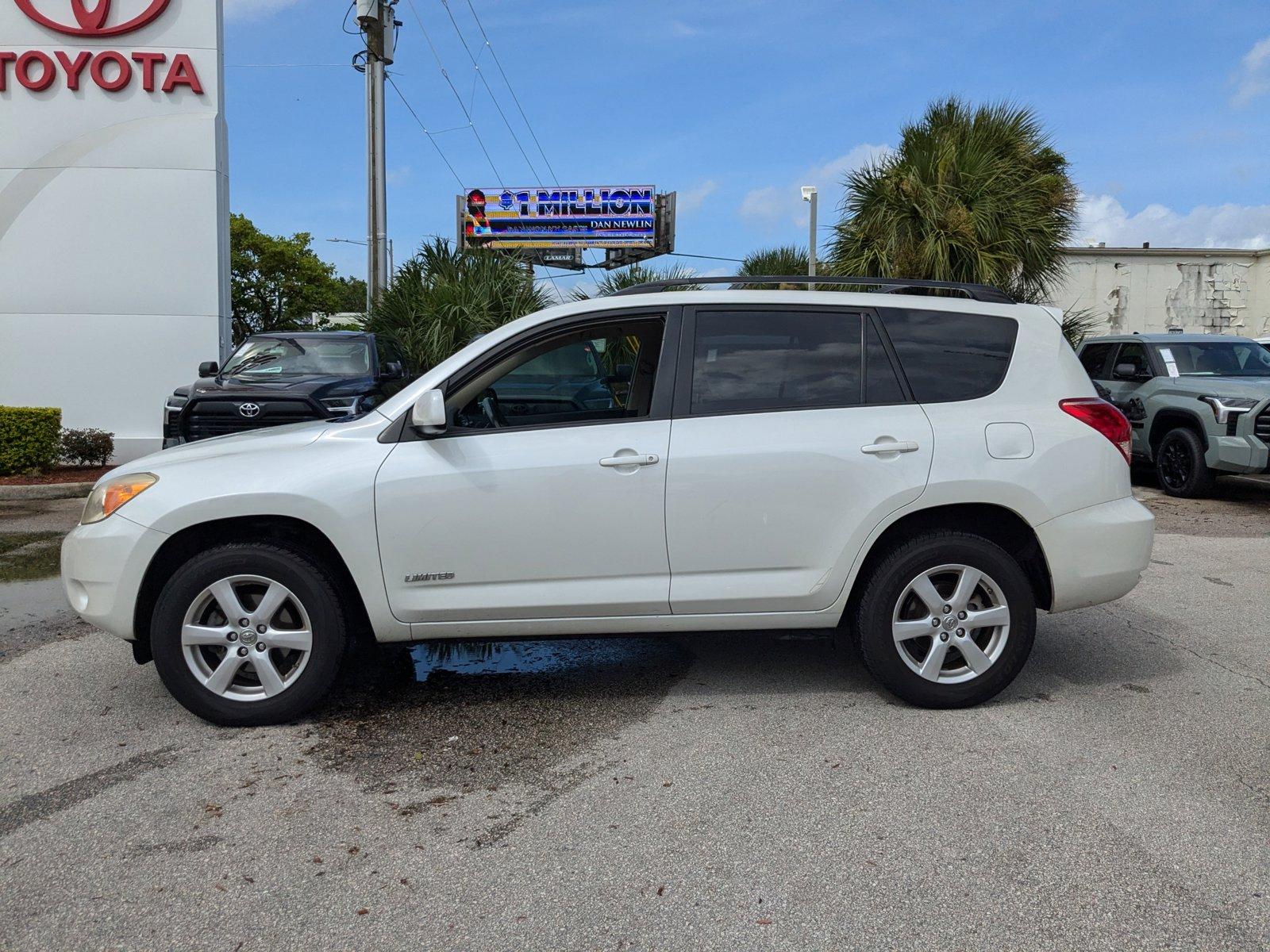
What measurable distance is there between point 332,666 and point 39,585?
4298 mm

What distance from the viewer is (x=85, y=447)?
15.1 meters

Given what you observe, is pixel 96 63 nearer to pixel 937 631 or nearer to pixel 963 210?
pixel 963 210

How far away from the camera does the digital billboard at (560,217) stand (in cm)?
4019

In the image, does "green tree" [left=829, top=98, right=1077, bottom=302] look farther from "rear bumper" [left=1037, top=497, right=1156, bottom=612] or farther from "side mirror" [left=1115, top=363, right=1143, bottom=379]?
"rear bumper" [left=1037, top=497, right=1156, bottom=612]

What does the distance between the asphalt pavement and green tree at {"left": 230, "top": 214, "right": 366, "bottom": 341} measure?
51.8 meters

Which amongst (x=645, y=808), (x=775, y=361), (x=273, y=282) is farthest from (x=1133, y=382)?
(x=273, y=282)

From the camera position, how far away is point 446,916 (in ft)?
10.3

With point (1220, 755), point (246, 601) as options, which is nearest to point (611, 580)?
point (246, 601)

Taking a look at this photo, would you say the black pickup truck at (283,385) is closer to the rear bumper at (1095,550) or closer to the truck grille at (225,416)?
the truck grille at (225,416)

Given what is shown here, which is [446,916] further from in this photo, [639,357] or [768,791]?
[639,357]

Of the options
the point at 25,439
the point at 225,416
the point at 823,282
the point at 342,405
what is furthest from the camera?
the point at 25,439

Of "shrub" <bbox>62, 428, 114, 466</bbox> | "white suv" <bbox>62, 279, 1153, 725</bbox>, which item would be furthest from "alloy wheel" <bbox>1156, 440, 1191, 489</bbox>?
"shrub" <bbox>62, 428, 114, 466</bbox>

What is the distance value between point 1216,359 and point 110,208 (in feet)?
50.1

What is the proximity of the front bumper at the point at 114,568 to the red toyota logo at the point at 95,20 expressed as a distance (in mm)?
15085
